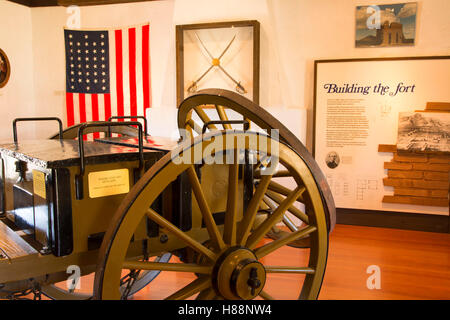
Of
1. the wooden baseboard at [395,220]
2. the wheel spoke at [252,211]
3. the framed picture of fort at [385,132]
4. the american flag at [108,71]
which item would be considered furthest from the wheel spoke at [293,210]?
the american flag at [108,71]

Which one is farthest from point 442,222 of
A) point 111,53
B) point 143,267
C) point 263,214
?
point 111,53

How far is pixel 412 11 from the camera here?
4016 mm

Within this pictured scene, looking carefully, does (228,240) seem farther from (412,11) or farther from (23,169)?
(412,11)

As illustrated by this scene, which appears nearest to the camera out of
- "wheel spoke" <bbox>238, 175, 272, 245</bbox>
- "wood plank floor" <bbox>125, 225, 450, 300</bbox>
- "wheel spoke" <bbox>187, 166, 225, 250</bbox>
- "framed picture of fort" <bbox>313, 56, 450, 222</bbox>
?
"wheel spoke" <bbox>187, 166, 225, 250</bbox>

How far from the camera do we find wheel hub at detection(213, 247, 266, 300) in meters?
1.37

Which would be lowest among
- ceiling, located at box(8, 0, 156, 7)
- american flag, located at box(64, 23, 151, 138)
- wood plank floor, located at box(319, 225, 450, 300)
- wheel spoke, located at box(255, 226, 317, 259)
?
wood plank floor, located at box(319, 225, 450, 300)

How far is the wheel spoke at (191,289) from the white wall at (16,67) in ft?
14.3

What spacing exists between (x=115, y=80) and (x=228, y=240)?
13.2 feet

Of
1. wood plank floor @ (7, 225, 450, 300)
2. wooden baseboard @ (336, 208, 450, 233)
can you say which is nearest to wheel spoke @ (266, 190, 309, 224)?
wood plank floor @ (7, 225, 450, 300)

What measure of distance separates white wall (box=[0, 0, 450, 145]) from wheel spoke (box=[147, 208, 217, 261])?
317cm

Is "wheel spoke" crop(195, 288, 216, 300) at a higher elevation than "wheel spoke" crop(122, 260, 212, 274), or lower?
lower

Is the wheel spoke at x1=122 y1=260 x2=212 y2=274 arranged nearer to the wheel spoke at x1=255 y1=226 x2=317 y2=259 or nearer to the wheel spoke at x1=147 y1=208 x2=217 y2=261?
the wheel spoke at x1=147 y1=208 x2=217 y2=261

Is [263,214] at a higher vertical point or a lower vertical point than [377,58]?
lower

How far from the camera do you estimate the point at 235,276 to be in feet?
4.50
